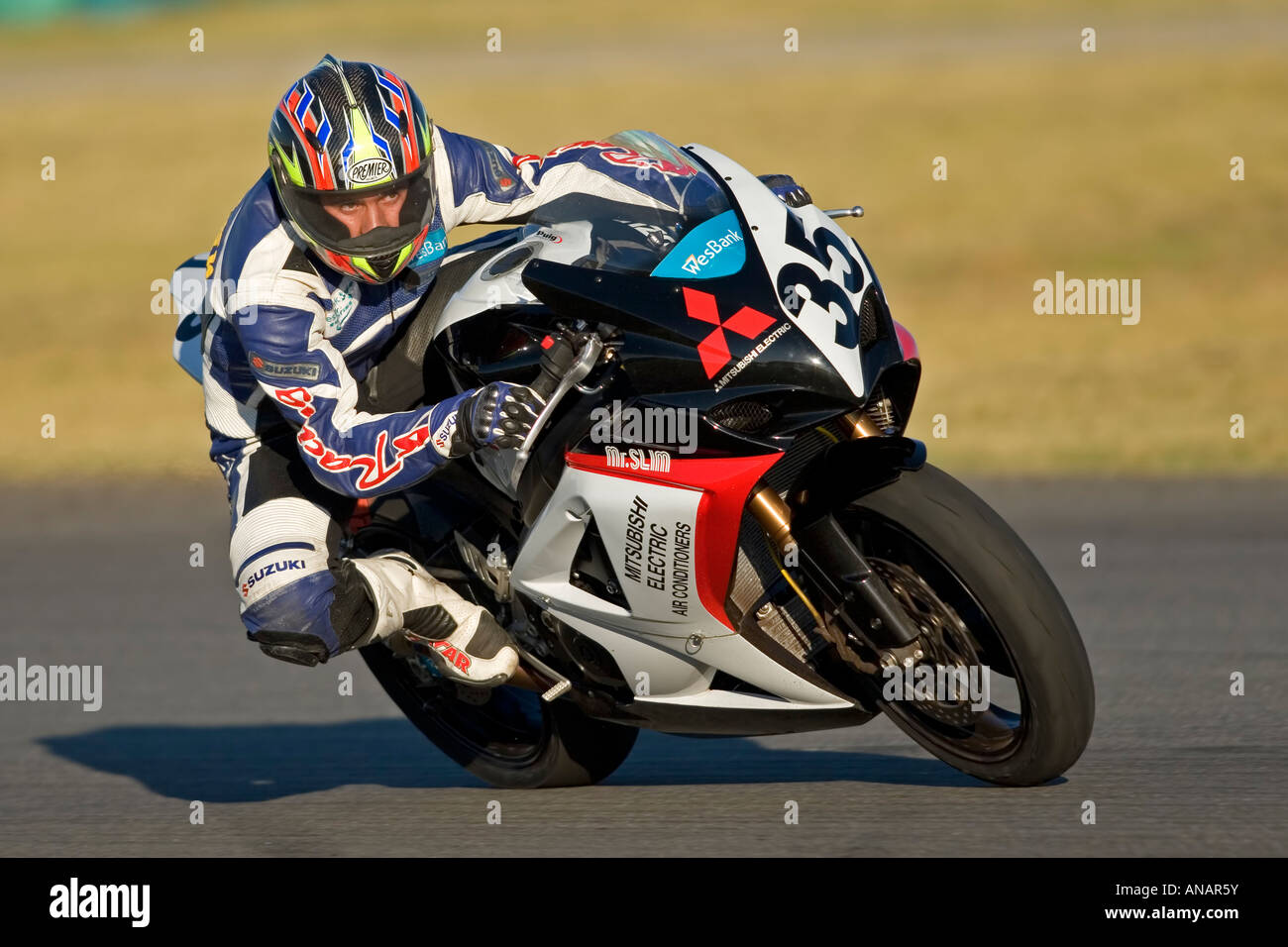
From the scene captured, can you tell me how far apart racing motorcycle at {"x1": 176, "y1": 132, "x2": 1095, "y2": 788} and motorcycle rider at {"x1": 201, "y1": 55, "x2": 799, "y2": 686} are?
0.22 meters

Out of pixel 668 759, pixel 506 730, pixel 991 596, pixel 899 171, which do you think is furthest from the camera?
pixel 899 171

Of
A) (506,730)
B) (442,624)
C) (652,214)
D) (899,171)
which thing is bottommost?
(506,730)

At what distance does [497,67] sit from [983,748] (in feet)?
93.2

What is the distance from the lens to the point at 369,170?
4762mm

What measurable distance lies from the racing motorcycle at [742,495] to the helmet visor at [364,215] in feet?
0.84

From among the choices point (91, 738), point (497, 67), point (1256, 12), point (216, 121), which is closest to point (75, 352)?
point (216, 121)

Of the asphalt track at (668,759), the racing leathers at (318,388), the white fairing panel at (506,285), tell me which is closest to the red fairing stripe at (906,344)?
the racing leathers at (318,388)

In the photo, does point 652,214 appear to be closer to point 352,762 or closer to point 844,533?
point 844,533

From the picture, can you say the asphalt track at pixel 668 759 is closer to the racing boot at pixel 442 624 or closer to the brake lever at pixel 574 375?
the racing boot at pixel 442 624

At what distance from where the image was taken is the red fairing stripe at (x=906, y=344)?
454 cm

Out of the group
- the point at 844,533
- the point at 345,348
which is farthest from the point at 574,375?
the point at 345,348

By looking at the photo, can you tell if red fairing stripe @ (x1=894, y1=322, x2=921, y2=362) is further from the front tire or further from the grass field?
the grass field

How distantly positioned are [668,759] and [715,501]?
5.96 feet
